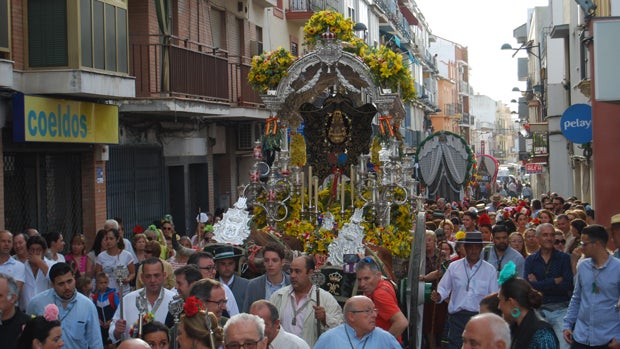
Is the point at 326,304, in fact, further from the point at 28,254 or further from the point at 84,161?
the point at 84,161

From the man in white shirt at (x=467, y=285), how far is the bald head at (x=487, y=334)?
4726 millimetres

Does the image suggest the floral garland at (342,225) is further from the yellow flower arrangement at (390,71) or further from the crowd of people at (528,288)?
the yellow flower arrangement at (390,71)

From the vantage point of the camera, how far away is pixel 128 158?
20.8m

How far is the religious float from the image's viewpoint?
14664mm

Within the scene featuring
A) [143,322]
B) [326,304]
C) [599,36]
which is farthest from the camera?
[599,36]

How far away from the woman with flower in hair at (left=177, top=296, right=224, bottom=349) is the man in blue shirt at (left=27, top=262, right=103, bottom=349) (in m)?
2.07

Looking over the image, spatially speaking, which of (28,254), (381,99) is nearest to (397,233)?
(381,99)

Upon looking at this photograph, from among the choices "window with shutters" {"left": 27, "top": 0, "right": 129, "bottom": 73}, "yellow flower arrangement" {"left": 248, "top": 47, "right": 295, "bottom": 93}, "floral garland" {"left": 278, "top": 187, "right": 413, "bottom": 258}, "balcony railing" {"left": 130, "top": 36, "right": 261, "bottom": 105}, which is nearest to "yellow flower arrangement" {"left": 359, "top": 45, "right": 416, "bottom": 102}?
"yellow flower arrangement" {"left": 248, "top": 47, "right": 295, "bottom": 93}

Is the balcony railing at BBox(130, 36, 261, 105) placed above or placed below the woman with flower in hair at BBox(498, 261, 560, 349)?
above

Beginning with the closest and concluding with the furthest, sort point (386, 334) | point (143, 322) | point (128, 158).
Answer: point (386, 334), point (143, 322), point (128, 158)

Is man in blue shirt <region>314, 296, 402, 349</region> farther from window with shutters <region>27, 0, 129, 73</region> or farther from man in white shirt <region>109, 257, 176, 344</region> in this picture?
window with shutters <region>27, 0, 129, 73</region>

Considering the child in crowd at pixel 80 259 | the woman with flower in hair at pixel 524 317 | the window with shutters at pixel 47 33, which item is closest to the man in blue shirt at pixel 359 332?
the woman with flower in hair at pixel 524 317

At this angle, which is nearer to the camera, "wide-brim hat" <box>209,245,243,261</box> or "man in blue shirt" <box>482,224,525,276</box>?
"wide-brim hat" <box>209,245,243,261</box>

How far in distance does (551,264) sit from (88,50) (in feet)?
27.9
